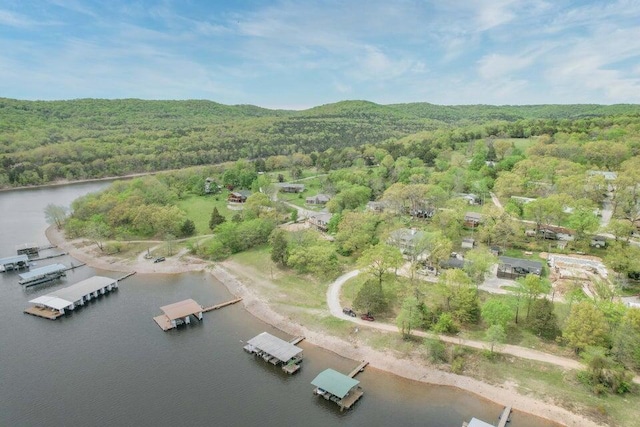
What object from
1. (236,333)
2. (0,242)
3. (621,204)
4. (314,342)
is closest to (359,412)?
(314,342)

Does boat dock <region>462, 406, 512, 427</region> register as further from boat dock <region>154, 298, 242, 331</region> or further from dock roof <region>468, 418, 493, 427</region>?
boat dock <region>154, 298, 242, 331</region>

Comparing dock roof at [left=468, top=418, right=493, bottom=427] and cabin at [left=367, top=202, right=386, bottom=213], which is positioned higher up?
cabin at [left=367, top=202, right=386, bottom=213]

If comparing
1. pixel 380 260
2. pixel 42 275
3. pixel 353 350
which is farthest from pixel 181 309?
pixel 42 275

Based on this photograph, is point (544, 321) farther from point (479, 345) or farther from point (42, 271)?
point (42, 271)

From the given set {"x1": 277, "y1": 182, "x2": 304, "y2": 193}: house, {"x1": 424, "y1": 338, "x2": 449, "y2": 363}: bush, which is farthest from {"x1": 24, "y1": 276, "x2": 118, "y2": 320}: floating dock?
{"x1": 277, "y1": 182, "x2": 304, "y2": 193}: house

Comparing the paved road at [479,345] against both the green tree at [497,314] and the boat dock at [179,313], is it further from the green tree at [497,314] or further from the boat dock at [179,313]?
the boat dock at [179,313]
